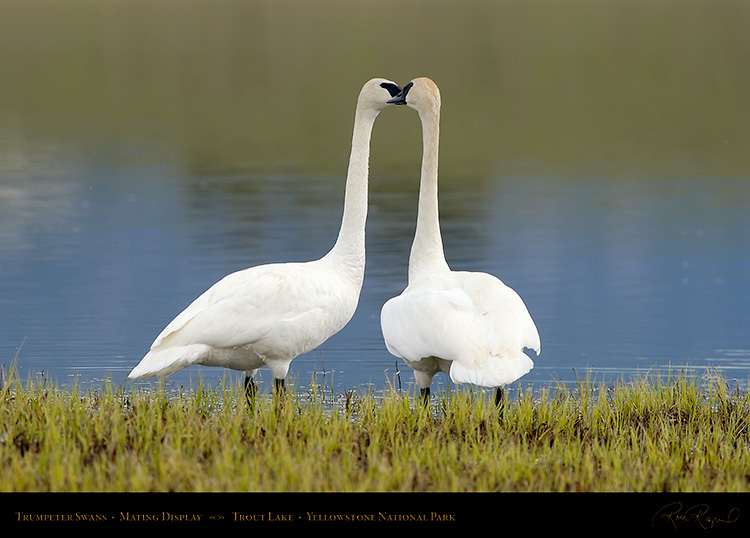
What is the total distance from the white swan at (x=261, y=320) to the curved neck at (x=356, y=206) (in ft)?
0.17

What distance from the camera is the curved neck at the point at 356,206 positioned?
9773mm

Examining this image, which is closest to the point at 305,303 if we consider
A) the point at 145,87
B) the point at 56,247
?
the point at 56,247

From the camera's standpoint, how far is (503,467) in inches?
263

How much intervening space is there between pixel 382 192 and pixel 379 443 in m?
20.5

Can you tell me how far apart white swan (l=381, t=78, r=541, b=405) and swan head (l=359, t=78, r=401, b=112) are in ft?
4.98

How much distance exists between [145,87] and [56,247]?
142 feet

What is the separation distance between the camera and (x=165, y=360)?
334 inches

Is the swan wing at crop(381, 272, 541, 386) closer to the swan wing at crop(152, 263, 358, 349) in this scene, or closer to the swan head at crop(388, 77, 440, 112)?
the swan wing at crop(152, 263, 358, 349)

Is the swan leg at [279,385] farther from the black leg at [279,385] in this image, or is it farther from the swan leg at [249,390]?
the swan leg at [249,390]

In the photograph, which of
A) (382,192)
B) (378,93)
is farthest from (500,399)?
(382,192)

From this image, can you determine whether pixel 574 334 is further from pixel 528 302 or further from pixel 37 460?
pixel 37 460
